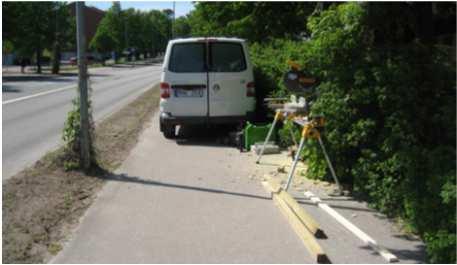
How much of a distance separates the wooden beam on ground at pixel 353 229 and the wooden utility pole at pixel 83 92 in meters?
3.10

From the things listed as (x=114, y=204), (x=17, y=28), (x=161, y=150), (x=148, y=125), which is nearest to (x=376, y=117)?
(x=114, y=204)

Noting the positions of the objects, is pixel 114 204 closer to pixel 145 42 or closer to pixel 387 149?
pixel 387 149

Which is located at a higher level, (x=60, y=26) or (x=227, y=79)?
(x=60, y=26)

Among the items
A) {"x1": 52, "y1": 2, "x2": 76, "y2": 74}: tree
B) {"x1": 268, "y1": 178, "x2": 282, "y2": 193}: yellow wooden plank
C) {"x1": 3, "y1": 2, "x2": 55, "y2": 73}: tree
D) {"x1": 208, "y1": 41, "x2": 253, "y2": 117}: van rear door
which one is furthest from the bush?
{"x1": 52, "y1": 2, "x2": 76, "y2": 74}: tree

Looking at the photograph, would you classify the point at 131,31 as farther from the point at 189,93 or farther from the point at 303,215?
the point at 303,215

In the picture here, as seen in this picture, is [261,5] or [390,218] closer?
[390,218]

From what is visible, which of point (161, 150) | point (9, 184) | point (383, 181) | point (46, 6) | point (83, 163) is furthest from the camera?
point (46, 6)

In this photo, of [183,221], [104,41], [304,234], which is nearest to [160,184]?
[183,221]

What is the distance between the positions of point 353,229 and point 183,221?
5.35 feet

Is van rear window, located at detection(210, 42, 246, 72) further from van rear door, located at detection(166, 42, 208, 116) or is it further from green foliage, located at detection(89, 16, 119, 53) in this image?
green foliage, located at detection(89, 16, 119, 53)

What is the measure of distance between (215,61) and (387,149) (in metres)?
6.18

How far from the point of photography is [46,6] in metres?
61.3

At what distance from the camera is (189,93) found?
1235 cm

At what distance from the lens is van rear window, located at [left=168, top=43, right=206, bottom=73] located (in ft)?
40.4
